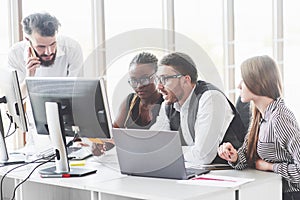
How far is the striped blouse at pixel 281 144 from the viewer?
288 cm

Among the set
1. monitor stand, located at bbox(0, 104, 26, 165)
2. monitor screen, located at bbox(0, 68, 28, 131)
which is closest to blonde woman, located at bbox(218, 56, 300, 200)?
monitor screen, located at bbox(0, 68, 28, 131)

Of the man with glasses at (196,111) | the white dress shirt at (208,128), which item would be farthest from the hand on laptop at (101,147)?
the white dress shirt at (208,128)

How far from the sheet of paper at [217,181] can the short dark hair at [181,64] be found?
58 cm

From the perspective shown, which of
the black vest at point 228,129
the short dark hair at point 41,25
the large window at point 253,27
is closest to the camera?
the black vest at point 228,129

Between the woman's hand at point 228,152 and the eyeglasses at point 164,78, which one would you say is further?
the eyeglasses at point 164,78

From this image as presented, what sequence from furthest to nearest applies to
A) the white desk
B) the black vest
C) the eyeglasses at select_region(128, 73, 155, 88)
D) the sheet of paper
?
the eyeglasses at select_region(128, 73, 155, 88)
the black vest
the sheet of paper
the white desk

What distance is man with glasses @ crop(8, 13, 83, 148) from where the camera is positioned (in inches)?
157

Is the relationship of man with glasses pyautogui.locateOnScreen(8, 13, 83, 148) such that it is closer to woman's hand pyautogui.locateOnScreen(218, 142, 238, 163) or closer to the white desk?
the white desk

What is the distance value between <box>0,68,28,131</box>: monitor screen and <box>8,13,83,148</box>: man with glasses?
1.18ft

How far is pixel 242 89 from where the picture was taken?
10.1 feet

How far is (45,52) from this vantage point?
4031mm

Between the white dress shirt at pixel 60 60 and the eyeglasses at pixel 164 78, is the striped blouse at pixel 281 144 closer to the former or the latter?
the eyeglasses at pixel 164 78

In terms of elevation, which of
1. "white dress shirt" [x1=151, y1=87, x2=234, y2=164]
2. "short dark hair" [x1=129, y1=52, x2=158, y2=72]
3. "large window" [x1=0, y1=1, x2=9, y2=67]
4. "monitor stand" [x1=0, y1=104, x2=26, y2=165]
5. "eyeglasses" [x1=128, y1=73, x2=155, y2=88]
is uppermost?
"large window" [x1=0, y1=1, x2=9, y2=67]

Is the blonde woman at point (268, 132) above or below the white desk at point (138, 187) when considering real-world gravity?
above
